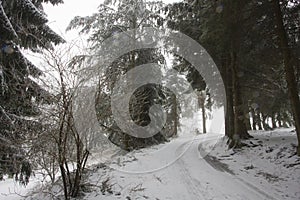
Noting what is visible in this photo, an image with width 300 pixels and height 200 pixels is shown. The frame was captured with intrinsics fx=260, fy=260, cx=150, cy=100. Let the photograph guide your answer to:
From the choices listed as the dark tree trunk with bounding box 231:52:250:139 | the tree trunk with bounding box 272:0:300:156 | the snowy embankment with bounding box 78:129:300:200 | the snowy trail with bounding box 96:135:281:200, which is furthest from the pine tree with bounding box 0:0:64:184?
the dark tree trunk with bounding box 231:52:250:139

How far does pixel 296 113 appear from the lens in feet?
31.4

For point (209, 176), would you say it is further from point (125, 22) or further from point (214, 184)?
point (125, 22)

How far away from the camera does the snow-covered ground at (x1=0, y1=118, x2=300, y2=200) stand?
707cm

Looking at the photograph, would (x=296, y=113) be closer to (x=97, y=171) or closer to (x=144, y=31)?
(x=97, y=171)

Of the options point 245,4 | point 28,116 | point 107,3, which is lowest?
point 28,116

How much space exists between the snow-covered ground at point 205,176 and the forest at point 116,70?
54 centimetres

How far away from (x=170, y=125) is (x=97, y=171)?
78.0 ft

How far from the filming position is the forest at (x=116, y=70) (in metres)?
6.71

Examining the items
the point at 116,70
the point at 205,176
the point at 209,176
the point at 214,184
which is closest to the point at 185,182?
the point at 214,184

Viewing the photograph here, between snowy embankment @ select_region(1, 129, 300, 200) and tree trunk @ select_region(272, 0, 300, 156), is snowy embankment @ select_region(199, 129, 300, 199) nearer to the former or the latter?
snowy embankment @ select_region(1, 129, 300, 200)

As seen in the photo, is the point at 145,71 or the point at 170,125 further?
the point at 170,125

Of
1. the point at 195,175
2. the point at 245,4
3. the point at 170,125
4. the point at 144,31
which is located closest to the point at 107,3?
the point at 144,31

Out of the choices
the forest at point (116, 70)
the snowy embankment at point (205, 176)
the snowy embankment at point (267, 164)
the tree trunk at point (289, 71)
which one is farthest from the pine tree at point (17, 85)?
the tree trunk at point (289, 71)

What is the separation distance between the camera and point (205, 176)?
890 centimetres
